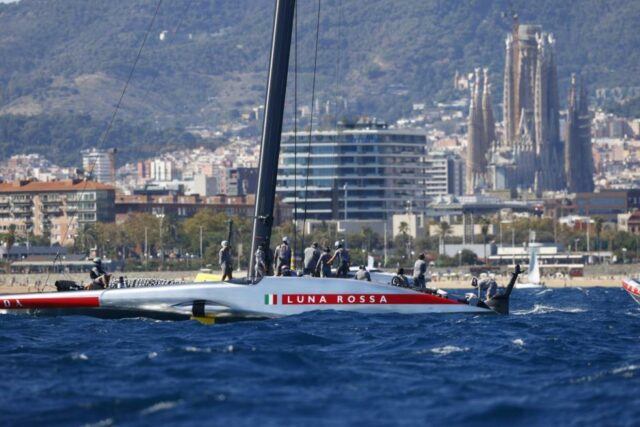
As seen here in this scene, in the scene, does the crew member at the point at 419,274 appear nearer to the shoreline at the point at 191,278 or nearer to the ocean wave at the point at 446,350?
the ocean wave at the point at 446,350

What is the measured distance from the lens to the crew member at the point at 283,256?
39.1 metres

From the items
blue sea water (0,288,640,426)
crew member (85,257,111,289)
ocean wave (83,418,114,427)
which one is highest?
crew member (85,257,111,289)

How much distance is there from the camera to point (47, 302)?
A: 39.2 metres

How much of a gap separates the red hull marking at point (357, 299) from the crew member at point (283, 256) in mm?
1735

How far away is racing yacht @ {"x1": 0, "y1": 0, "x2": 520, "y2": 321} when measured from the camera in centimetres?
3744

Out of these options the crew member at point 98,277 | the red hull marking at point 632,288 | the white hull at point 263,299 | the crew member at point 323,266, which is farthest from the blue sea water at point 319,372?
the red hull marking at point 632,288

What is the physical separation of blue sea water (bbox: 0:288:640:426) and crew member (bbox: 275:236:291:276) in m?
2.39

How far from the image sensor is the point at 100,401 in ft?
80.7

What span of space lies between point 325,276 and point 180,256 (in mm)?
141867

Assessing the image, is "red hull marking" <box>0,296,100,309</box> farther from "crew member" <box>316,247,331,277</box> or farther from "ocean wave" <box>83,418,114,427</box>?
"ocean wave" <box>83,418,114,427</box>

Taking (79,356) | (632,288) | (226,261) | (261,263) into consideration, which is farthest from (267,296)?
(632,288)

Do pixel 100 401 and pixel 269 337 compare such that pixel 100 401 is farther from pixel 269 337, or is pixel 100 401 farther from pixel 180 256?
pixel 180 256

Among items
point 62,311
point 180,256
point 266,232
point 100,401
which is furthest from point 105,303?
point 180,256

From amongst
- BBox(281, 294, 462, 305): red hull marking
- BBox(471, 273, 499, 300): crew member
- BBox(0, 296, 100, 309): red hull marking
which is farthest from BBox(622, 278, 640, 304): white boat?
BBox(0, 296, 100, 309): red hull marking
